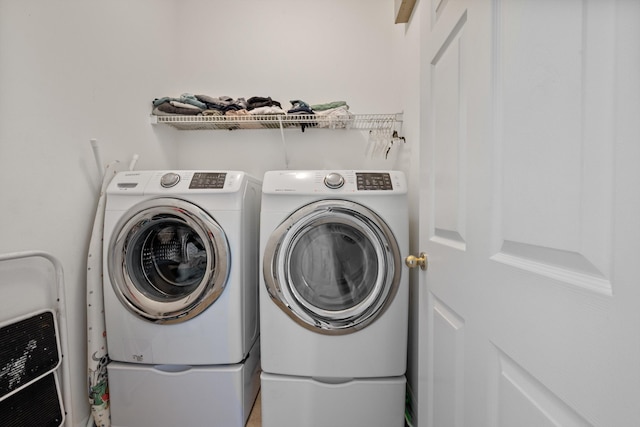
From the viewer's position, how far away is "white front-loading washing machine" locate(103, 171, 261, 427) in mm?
1212

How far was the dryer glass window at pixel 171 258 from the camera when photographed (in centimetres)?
131

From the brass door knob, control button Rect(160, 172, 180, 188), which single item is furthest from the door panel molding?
control button Rect(160, 172, 180, 188)

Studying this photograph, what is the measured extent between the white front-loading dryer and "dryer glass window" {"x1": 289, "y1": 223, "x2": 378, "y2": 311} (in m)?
0.28

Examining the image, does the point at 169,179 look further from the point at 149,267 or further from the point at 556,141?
the point at 556,141

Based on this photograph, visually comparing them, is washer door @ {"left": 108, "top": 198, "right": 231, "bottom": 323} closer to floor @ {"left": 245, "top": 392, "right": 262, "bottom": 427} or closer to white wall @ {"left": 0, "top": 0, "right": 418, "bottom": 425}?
white wall @ {"left": 0, "top": 0, "right": 418, "bottom": 425}

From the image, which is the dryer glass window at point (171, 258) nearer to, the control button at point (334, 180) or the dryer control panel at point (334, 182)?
the dryer control panel at point (334, 182)

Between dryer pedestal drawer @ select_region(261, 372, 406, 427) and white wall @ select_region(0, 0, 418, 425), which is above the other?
white wall @ select_region(0, 0, 418, 425)

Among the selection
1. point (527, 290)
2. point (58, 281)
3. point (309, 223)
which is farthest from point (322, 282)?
point (58, 281)

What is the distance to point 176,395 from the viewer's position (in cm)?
124

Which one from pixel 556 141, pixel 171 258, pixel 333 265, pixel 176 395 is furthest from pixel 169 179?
pixel 556 141

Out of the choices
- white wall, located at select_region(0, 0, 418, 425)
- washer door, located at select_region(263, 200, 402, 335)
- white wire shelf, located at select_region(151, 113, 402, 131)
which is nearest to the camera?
white wall, located at select_region(0, 0, 418, 425)

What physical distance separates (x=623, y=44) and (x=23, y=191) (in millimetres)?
1634

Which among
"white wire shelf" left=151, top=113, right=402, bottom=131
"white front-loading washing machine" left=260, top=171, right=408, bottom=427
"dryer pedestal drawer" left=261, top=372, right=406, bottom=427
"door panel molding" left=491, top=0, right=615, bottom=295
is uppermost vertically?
"white wire shelf" left=151, top=113, right=402, bottom=131

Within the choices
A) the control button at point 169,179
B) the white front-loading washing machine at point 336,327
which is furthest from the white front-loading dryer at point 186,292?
the white front-loading washing machine at point 336,327
